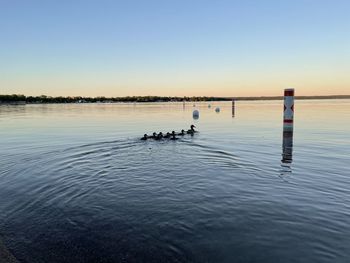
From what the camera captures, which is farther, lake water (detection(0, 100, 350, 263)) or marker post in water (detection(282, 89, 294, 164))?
marker post in water (detection(282, 89, 294, 164))

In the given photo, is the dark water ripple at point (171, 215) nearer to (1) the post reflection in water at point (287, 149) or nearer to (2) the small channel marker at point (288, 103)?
(1) the post reflection in water at point (287, 149)

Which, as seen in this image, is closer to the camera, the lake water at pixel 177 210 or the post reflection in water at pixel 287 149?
the lake water at pixel 177 210

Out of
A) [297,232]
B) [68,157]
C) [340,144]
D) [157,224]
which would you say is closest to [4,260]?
[157,224]

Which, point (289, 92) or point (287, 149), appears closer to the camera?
point (287, 149)

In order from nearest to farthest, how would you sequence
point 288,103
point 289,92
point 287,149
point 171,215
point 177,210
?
point 171,215 < point 177,210 < point 287,149 < point 289,92 < point 288,103

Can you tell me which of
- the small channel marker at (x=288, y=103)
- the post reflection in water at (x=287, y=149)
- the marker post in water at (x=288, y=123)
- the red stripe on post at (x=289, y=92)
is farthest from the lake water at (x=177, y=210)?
the red stripe on post at (x=289, y=92)

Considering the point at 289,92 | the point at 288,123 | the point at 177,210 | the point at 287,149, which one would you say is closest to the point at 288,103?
the point at 289,92

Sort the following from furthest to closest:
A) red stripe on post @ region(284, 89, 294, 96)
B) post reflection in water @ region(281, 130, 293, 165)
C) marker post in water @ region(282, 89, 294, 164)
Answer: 1. red stripe on post @ region(284, 89, 294, 96)
2. marker post in water @ region(282, 89, 294, 164)
3. post reflection in water @ region(281, 130, 293, 165)

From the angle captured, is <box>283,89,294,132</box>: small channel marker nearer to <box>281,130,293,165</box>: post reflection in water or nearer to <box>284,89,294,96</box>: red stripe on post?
<box>284,89,294,96</box>: red stripe on post

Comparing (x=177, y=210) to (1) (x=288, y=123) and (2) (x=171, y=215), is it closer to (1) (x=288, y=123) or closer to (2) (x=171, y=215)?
(2) (x=171, y=215)

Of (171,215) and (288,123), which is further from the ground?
(288,123)

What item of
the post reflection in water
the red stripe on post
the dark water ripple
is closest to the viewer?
the dark water ripple

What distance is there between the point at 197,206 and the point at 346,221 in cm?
368

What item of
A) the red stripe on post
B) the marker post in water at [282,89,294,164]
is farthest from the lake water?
the red stripe on post
